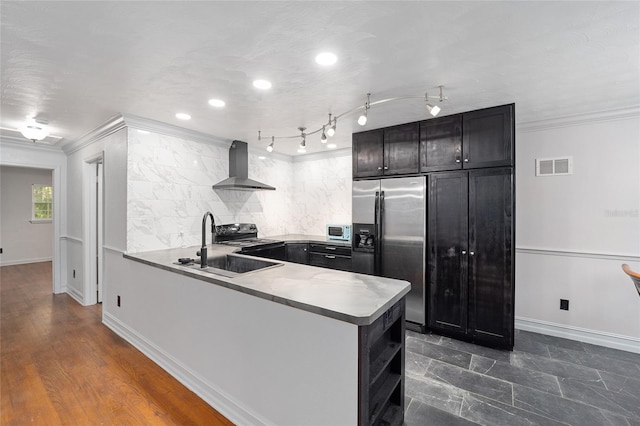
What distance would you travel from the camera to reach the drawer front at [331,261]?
154 inches

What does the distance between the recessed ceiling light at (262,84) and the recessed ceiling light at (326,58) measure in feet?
1.71

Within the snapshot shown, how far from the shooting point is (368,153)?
3.56 metres

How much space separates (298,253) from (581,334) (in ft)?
11.4

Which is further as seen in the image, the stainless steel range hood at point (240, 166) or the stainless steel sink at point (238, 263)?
the stainless steel range hood at point (240, 166)

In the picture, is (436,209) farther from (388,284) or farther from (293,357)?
(293,357)

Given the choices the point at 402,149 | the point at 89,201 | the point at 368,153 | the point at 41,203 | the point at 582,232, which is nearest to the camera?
the point at 582,232

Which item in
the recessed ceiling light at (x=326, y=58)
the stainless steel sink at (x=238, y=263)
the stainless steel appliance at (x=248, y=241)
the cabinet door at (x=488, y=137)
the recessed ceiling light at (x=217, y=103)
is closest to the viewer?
the recessed ceiling light at (x=326, y=58)

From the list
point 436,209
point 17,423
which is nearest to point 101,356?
point 17,423

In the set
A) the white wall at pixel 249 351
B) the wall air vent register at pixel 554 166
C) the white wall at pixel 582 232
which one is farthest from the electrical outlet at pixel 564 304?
the white wall at pixel 249 351

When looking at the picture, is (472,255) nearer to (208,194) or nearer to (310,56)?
(310,56)

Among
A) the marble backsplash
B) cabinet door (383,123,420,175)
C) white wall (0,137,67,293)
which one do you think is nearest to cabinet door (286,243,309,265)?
the marble backsplash

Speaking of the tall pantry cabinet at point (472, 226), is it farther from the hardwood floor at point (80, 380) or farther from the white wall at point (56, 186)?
the white wall at point (56, 186)

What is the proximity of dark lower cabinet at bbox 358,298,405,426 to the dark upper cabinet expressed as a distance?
1956 mm

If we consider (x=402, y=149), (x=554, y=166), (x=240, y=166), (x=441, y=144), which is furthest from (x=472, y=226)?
(x=240, y=166)
